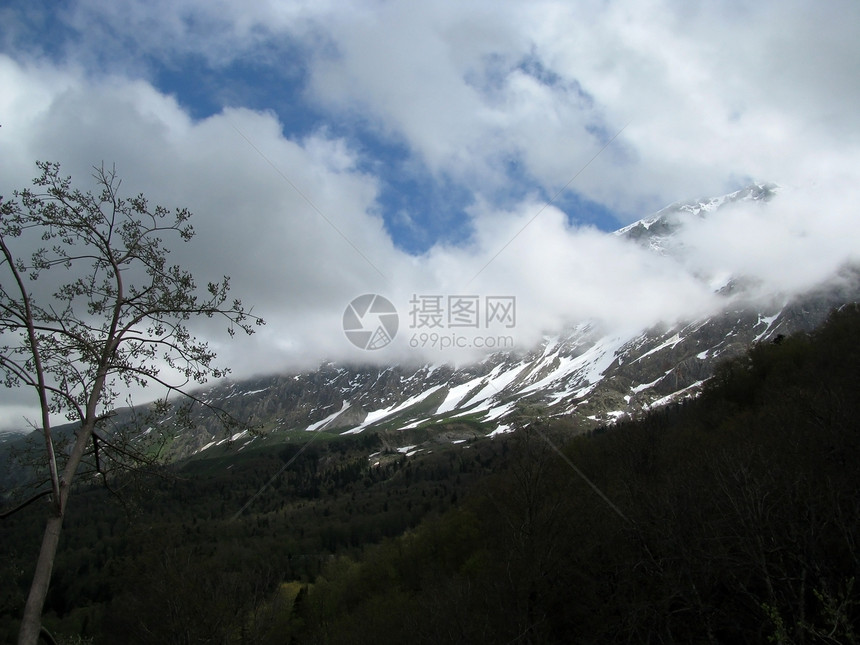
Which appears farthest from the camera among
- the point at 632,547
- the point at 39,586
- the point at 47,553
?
the point at 632,547

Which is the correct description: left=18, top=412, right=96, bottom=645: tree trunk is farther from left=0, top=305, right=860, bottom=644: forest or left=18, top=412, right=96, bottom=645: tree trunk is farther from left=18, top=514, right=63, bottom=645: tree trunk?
left=0, top=305, right=860, bottom=644: forest

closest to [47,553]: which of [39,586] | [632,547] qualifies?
[39,586]

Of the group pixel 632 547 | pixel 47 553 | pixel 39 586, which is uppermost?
pixel 47 553

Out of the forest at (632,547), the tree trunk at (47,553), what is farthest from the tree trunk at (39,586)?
the forest at (632,547)

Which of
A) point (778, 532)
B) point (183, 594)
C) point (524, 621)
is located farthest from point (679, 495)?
point (183, 594)

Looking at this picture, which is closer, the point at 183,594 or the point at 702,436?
the point at 183,594

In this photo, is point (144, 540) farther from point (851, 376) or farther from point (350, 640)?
point (851, 376)

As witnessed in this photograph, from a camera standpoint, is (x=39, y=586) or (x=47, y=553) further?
(x=47, y=553)

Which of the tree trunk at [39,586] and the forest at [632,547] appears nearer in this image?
the tree trunk at [39,586]

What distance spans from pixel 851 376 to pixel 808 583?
23516 mm

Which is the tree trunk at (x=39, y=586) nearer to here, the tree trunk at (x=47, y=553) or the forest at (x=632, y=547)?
the tree trunk at (x=47, y=553)

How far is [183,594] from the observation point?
31859 mm

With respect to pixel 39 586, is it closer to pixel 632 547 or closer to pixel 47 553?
pixel 47 553

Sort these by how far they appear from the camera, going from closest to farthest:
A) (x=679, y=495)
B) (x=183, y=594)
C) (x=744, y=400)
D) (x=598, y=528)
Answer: (x=679, y=495), (x=598, y=528), (x=183, y=594), (x=744, y=400)
